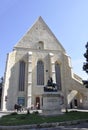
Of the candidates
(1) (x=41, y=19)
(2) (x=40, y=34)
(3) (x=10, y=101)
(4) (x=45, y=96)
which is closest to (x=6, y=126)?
(4) (x=45, y=96)

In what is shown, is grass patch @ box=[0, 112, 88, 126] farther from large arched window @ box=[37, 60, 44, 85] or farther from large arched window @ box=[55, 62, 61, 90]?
A: large arched window @ box=[55, 62, 61, 90]

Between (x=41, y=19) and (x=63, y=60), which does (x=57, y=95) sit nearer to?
(x=63, y=60)

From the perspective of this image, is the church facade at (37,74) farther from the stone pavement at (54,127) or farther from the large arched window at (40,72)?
the stone pavement at (54,127)

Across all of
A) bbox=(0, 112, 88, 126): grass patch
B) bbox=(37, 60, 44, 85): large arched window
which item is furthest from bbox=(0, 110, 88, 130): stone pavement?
bbox=(37, 60, 44, 85): large arched window

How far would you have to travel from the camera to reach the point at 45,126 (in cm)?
1088

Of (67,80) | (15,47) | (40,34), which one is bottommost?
(67,80)

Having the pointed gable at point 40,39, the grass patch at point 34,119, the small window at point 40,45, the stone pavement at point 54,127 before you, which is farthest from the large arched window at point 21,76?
the stone pavement at point 54,127

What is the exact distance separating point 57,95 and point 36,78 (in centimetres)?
2293

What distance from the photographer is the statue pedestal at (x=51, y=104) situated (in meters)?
16.7

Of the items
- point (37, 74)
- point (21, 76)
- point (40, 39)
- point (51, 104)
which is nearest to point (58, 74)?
point (37, 74)

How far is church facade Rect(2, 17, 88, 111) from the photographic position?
3784 cm

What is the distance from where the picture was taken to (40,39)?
45.1 meters

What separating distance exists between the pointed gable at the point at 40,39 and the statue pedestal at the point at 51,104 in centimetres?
2684

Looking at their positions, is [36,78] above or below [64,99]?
above
